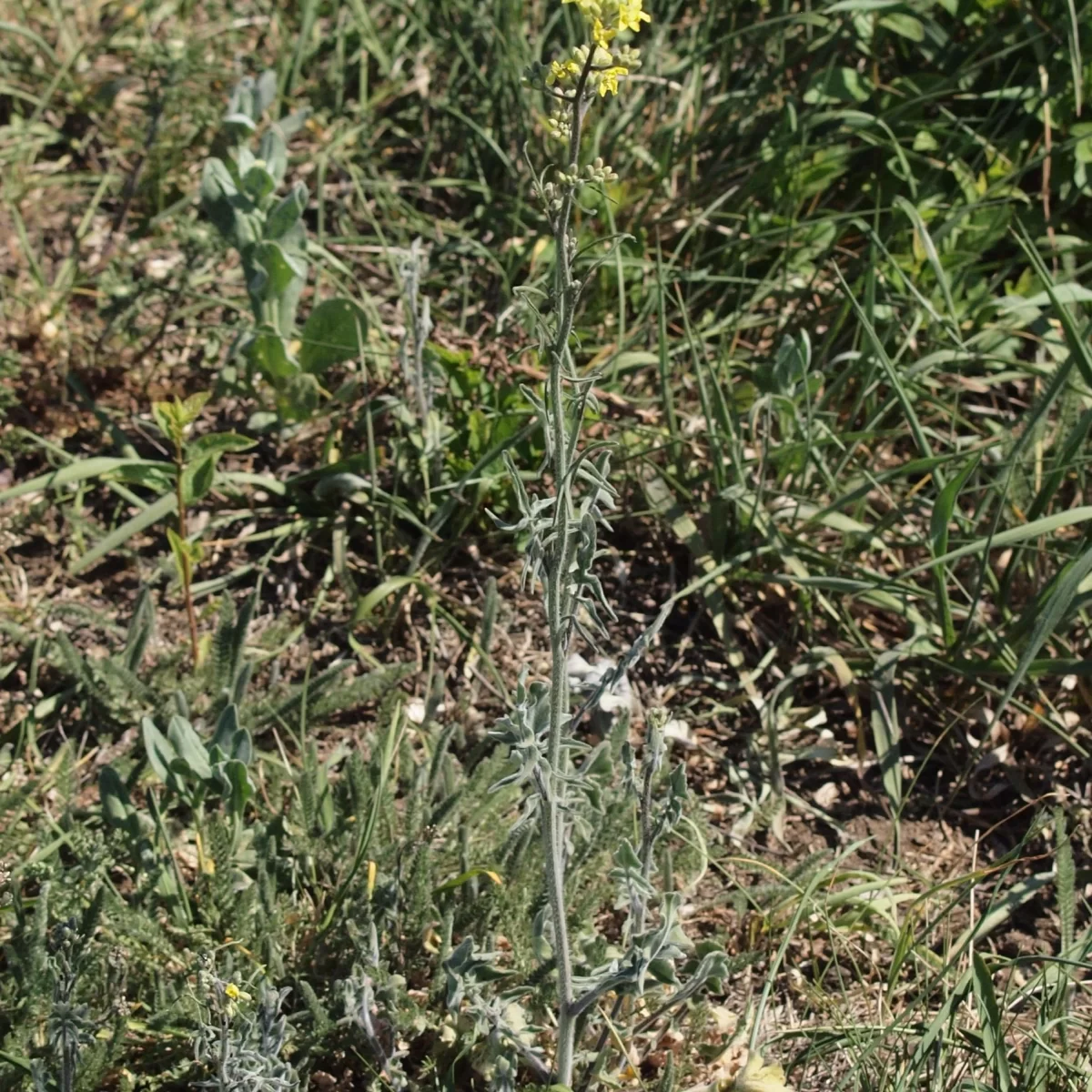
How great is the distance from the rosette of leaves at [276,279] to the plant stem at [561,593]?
148 cm

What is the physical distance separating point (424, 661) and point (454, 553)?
282mm

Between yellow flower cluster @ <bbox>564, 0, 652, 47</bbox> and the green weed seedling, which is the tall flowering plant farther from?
the green weed seedling

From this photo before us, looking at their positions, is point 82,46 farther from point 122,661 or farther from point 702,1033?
point 702,1033

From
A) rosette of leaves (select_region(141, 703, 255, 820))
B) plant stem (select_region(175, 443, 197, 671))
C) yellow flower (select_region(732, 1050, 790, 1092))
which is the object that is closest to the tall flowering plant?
yellow flower (select_region(732, 1050, 790, 1092))

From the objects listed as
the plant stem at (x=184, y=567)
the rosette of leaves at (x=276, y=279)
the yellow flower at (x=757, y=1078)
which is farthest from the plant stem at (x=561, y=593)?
the rosette of leaves at (x=276, y=279)

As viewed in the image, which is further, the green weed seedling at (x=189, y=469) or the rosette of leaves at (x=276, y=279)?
the rosette of leaves at (x=276, y=279)

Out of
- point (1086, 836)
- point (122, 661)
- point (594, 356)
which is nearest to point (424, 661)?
point (122, 661)

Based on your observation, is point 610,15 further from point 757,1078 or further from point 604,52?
point 757,1078

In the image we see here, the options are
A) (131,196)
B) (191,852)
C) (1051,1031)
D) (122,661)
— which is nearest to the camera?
(1051,1031)

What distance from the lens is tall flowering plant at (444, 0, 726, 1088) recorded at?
1.43 m

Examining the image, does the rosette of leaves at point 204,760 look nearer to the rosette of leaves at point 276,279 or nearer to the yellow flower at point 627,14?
the rosette of leaves at point 276,279

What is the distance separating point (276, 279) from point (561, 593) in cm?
167

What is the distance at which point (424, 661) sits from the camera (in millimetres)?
2918

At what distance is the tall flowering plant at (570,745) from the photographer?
1.43 metres
